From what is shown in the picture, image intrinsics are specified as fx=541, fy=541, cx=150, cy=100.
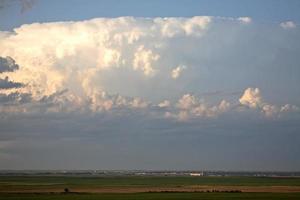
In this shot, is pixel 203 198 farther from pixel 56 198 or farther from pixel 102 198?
pixel 56 198

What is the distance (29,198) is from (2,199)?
405 cm

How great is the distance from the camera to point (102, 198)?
2938 inches

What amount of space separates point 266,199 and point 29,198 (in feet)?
107

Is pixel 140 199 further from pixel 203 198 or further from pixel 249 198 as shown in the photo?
pixel 249 198

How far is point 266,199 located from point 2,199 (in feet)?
117

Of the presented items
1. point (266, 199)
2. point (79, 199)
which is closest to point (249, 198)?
point (266, 199)

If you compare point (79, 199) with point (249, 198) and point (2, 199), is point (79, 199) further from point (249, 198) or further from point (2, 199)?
point (249, 198)

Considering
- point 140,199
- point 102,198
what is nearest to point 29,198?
point 102,198

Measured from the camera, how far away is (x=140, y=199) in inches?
2908

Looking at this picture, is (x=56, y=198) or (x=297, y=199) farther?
(x=56, y=198)

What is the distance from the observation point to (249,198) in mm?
75625

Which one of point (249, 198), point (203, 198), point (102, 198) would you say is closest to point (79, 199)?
point (102, 198)

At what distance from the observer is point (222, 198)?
7650 centimetres

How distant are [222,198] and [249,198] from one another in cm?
376
